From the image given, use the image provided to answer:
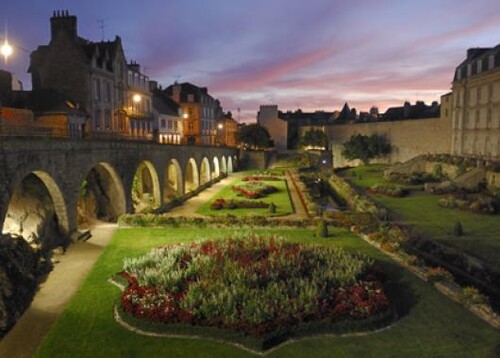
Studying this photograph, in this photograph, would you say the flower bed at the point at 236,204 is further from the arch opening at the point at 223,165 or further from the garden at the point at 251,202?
the arch opening at the point at 223,165

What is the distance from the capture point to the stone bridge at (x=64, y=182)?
20656 mm

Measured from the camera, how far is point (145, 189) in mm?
51062

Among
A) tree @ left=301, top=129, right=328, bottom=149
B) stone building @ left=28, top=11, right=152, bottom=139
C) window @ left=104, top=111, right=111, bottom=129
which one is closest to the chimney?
stone building @ left=28, top=11, right=152, bottom=139

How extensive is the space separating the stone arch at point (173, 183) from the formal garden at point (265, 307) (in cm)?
2752

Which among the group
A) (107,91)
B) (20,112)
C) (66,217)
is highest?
(107,91)

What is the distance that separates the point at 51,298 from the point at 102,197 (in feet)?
59.4

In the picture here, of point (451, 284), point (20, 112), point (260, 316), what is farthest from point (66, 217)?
point (451, 284)

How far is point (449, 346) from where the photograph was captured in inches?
535

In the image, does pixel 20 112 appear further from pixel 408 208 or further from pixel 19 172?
pixel 408 208

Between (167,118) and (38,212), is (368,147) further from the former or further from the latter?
(38,212)

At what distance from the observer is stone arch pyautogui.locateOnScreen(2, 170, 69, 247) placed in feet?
75.5

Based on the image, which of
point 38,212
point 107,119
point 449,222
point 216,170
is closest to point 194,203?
point 107,119

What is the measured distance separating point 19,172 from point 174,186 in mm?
35402

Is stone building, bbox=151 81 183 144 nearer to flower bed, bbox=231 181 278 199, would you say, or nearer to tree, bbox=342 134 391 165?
flower bed, bbox=231 181 278 199
